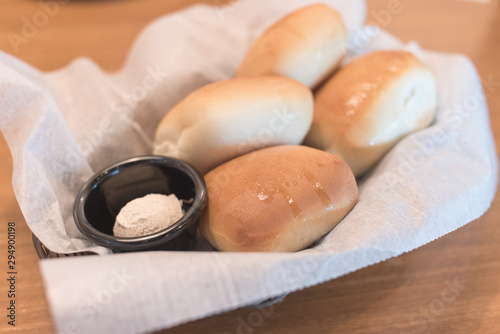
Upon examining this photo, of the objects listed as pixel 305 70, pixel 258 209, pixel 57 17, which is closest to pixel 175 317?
pixel 258 209

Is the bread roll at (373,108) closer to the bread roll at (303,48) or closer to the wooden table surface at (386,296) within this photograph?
the bread roll at (303,48)

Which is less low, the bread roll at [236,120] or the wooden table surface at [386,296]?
the bread roll at [236,120]

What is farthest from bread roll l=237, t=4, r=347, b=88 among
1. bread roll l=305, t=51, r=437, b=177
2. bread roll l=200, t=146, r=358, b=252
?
bread roll l=200, t=146, r=358, b=252

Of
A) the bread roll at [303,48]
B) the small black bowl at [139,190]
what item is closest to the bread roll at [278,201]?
the small black bowl at [139,190]

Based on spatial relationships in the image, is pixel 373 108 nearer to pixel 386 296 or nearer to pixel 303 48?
pixel 303 48

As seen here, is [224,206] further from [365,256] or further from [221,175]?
[365,256]

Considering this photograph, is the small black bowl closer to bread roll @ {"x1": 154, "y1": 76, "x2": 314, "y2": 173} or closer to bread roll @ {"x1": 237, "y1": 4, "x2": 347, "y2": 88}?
bread roll @ {"x1": 154, "y1": 76, "x2": 314, "y2": 173}
